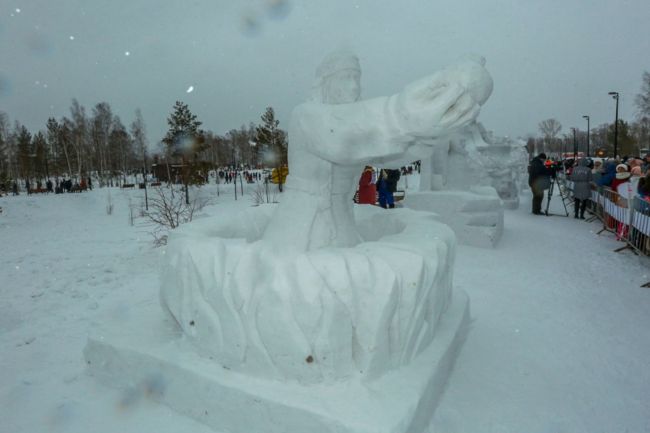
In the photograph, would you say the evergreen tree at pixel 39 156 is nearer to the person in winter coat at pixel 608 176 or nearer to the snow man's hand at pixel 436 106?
the person in winter coat at pixel 608 176

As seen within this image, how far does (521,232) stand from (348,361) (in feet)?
23.7

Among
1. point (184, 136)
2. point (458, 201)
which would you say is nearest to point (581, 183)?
point (458, 201)

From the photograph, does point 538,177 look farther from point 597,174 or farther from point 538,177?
point 597,174

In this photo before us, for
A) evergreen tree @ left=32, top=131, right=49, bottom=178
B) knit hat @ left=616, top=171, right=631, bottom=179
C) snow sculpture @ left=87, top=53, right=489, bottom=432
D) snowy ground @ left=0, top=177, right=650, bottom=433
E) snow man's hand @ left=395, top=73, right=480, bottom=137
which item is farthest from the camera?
evergreen tree @ left=32, top=131, right=49, bottom=178

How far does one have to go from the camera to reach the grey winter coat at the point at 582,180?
956 cm

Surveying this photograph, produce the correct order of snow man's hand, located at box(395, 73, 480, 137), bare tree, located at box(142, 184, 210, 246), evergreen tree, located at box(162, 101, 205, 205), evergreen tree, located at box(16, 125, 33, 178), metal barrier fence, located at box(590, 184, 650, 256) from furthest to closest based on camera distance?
evergreen tree, located at box(16, 125, 33, 178)
evergreen tree, located at box(162, 101, 205, 205)
bare tree, located at box(142, 184, 210, 246)
metal barrier fence, located at box(590, 184, 650, 256)
snow man's hand, located at box(395, 73, 480, 137)

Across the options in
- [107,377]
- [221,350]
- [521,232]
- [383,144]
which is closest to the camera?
[383,144]

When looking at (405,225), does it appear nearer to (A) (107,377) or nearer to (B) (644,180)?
(A) (107,377)

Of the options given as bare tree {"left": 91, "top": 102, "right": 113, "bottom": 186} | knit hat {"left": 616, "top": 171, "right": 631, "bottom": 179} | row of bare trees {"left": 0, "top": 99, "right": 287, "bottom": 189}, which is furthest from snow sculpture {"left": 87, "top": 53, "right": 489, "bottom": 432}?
bare tree {"left": 91, "top": 102, "right": 113, "bottom": 186}

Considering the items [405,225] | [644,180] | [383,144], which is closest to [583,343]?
[405,225]

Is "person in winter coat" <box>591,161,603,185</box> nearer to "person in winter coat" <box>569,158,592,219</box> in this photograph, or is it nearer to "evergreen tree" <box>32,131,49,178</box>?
"person in winter coat" <box>569,158,592,219</box>

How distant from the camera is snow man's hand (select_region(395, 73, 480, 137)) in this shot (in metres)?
1.78

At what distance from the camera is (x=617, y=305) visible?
14.0ft

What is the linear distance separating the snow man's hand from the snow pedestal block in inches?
50.7
